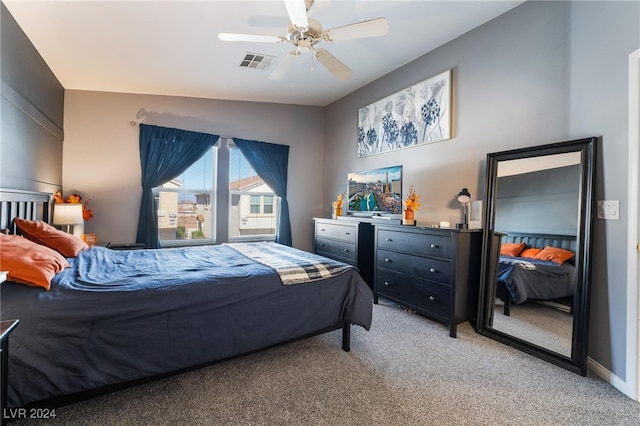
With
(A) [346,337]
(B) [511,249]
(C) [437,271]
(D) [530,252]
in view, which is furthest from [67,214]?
(D) [530,252]

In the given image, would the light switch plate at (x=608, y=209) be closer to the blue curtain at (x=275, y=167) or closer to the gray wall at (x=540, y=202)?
the gray wall at (x=540, y=202)

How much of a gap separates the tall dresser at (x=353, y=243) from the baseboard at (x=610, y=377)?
212 cm

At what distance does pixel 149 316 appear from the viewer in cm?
162

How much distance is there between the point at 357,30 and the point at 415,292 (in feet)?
7.75

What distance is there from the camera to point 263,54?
3.07 metres

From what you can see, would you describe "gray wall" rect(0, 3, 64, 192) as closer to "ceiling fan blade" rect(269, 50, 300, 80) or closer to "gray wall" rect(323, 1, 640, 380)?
"ceiling fan blade" rect(269, 50, 300, 80)

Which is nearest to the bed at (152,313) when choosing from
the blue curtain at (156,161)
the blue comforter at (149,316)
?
the blue comforter at (149,316)

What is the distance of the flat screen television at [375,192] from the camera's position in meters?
3.70

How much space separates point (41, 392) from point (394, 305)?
2977 millimetres

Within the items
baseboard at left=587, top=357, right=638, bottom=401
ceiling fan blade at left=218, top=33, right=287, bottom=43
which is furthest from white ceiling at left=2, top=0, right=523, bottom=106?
baseboard at left=587, top=357, right=638, bottom=401

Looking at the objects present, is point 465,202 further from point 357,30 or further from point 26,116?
point 26,116

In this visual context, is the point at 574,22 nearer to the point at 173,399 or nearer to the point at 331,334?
the point at 331,334

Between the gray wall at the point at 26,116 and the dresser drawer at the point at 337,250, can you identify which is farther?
the dresser drawer at the point at 337,250

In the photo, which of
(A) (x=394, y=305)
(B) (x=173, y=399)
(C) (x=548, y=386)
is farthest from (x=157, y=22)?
(C) (x=548, y=386)
